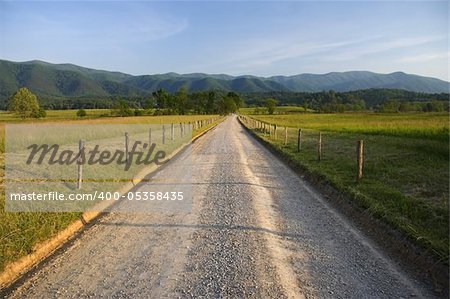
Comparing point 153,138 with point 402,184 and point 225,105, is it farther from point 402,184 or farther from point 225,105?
point 225,105

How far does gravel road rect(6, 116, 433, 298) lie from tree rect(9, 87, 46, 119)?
72.3 meters

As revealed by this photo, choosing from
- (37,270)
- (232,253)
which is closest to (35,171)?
(37,270)

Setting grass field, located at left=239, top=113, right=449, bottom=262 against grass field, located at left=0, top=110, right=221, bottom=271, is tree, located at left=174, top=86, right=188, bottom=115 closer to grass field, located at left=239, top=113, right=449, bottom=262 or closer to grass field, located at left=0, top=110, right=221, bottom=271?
grass field, located at left=239, top=113, right=449, bottom=262

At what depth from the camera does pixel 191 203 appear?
8734mm

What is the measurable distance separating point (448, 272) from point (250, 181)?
22.5 ft

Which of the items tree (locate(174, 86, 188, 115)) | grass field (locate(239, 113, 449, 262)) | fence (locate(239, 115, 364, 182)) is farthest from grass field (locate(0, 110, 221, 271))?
tree (locate(174, 86, 188, 115))

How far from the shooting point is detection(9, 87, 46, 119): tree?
68.9m

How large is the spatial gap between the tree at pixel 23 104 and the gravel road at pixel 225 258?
7234 cm

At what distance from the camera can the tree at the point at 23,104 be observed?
68938 millimetres

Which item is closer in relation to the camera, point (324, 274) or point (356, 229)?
point (324, 274)

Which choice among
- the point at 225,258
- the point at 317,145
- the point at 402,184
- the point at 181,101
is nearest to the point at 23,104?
the point at 181,101

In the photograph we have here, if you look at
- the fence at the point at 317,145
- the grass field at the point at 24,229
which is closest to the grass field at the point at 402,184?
the fence at the point at 317,145

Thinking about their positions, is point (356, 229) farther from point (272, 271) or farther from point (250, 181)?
point (250, 181)

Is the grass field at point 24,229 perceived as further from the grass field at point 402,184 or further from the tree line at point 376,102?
the tree line at point 376,102
